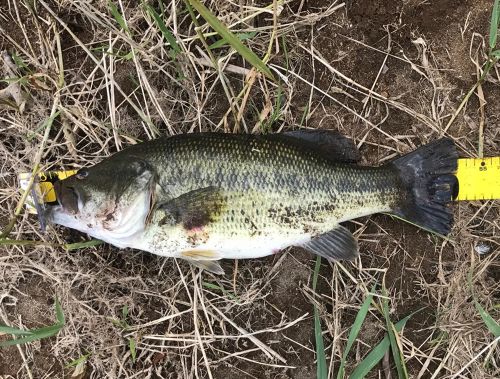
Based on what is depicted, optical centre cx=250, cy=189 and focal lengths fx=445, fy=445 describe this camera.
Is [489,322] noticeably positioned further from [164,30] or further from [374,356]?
[164,30]

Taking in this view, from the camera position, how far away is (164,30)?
2.88 meters

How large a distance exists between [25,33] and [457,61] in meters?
3.33

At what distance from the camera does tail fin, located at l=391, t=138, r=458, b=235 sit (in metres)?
3.13

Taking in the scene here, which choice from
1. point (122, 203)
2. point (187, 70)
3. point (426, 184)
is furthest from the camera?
point (187, 70)

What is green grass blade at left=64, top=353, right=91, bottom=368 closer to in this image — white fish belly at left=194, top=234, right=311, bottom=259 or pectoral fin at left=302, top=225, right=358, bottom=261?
white fish belly at left=194, top=234, right=311, bottom=259

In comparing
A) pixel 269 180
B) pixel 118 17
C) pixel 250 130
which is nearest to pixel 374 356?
pixel 269 180

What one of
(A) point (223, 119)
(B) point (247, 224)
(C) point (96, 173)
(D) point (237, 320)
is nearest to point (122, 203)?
(C) point (96, 173)

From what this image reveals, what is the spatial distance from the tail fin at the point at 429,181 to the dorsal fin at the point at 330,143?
0.32m

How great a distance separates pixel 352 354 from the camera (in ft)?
11.2

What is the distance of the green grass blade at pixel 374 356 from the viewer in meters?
3.13

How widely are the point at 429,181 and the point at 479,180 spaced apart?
0.43 m

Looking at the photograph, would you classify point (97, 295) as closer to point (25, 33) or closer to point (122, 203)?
point (122, 203)

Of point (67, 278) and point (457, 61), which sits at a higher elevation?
point (457, 61)

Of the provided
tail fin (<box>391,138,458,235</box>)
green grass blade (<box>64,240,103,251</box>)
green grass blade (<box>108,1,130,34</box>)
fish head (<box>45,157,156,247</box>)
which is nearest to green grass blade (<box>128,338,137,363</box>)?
green grass blade (<box>64,240,103,251</box>)
